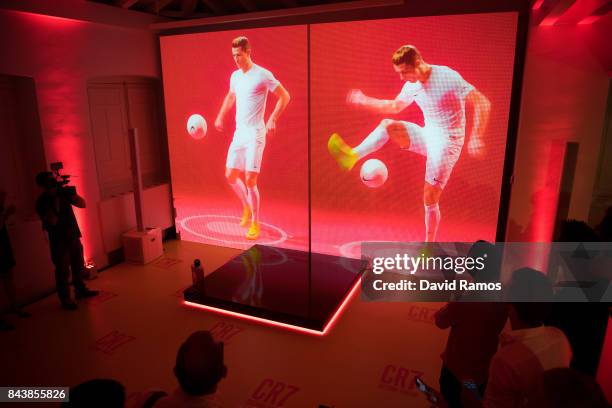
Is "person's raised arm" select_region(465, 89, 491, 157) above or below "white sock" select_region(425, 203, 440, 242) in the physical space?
above

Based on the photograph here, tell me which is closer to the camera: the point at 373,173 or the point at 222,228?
the point at 373,173

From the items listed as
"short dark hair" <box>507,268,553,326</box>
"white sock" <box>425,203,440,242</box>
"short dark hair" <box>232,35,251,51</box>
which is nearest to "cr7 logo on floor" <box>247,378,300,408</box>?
"short dark hair" <box>507,268,553,326</box>

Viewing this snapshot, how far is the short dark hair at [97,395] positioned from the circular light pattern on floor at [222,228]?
398cm

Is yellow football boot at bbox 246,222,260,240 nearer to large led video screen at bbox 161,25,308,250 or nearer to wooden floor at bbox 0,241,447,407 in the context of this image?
large led video screen at bbox 161,25,308,250

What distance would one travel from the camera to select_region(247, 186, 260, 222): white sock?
Answer: 17.1ft

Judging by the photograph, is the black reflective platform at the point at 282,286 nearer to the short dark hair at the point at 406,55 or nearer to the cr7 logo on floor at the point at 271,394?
the cr7 logo on floor at the point at 271,394

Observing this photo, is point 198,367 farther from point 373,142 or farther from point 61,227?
point 373,142

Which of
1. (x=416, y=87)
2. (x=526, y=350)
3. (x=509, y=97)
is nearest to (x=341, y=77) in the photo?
(x=416, y=87)

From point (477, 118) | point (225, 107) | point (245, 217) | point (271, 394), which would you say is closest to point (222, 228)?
point (245, 217)

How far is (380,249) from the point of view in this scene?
15.6 ft

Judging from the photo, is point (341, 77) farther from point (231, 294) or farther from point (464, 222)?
point (231, 294)

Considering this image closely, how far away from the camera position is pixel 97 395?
1.21 m

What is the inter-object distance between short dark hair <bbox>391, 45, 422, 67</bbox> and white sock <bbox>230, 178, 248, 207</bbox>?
243 cm

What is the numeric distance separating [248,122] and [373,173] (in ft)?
5.61
